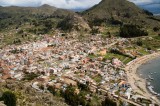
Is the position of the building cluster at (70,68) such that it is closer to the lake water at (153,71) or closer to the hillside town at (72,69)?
the hillside town at (72,69)

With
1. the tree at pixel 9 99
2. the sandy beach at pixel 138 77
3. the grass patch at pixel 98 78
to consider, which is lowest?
the grass patch at pixel 98 78

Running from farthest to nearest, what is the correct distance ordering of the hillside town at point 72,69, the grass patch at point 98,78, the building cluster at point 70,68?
1. the grass patch at point 98,78
2. the building cluster at point 70,68
3. the hillside town at point 72,69

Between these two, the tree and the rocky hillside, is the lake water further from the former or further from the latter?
the rocky hillside

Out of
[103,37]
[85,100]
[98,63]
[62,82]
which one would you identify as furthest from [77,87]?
[103,37]

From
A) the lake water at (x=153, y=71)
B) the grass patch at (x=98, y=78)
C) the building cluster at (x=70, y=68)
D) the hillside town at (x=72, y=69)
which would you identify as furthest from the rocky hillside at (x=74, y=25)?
the grass patch at (x=98, y=78)

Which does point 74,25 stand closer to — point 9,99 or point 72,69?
point 72,69

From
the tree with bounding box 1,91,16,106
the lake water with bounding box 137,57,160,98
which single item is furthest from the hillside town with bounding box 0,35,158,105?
the tree with bounding box 1,91,16,106
